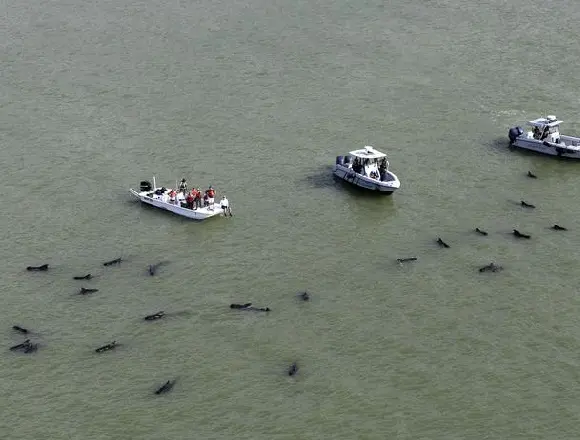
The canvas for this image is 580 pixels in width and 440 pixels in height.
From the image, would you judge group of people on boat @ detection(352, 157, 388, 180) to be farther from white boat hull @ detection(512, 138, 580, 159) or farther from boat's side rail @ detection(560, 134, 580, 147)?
boat's side rail @ detection(560, 134, 580, 147)

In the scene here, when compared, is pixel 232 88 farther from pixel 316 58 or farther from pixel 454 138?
pixel 454 138

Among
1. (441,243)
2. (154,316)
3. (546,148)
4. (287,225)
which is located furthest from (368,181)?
(154,316)

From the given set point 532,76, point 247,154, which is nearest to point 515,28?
point 532,76

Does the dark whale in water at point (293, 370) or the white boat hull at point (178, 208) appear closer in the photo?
the dark whale in water at point (293, 370)

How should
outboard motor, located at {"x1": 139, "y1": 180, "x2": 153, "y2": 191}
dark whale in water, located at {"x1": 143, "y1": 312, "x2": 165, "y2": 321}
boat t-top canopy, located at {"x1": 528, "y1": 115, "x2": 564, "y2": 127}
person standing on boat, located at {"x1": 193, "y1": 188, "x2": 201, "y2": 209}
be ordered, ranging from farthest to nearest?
boat t-top canopy, located at {"x1": 528, "y1": 115, "x2": 564, "y2": 127}, outboard motor, located at {"x1": 139, "y1": 180, "x2": 153, "y2": 191}, person standing on boat, located at {"x1": 193, "y1": 188, "x2": 201, "y2": 209}, dark whale in water, located at {"x1": 143, "y1": 312, "x2": 165, "y2": 321}

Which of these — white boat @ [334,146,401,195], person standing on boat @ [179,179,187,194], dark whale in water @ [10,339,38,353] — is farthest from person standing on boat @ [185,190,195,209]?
dark whale in water @ [10,339,38,353]

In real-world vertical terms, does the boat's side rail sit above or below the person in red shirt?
above

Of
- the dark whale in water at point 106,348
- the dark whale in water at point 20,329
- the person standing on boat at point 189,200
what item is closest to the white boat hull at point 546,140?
the person standing on boat at point 189,200

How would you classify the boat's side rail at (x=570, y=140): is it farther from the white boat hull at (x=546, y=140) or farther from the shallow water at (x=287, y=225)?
the shallow water at (x=287, y=225)
